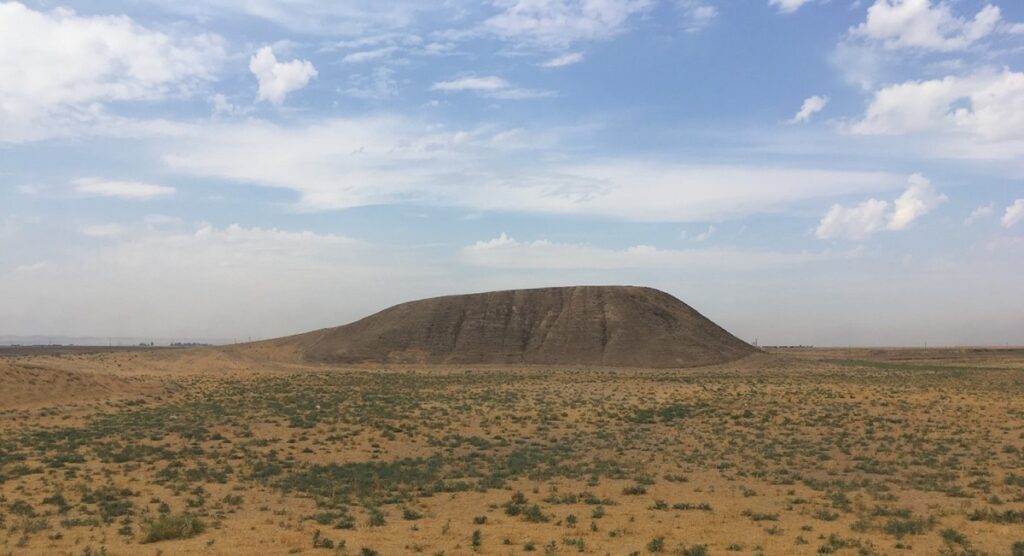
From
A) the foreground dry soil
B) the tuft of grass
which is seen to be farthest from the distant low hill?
the tuft of grass

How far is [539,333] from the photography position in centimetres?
9506

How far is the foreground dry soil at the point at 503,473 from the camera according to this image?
40.4 feet

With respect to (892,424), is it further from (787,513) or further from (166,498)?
(166,498)

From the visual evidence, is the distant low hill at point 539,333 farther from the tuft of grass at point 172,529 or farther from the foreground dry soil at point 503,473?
the tuft of grass at point 172,529

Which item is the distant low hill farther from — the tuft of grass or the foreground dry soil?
the tuft of grass

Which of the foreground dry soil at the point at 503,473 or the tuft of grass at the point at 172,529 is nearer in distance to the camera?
the tuft of grass at the point at 172,529

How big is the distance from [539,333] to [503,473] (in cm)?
7627

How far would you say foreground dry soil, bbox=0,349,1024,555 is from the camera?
12312mm

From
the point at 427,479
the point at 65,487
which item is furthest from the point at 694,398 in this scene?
the point at 65,487

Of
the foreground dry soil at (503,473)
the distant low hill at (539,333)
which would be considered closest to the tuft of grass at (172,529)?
the foreground dry soil at (503,473)

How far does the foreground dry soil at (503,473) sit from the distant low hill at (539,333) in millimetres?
47674

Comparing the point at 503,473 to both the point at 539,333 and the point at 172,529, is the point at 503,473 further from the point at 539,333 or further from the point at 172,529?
the point at 539,333

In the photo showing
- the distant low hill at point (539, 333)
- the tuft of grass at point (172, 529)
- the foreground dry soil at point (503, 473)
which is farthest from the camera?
the distant low hill at point (539, 333)

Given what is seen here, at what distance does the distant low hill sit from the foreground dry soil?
47674 mm
